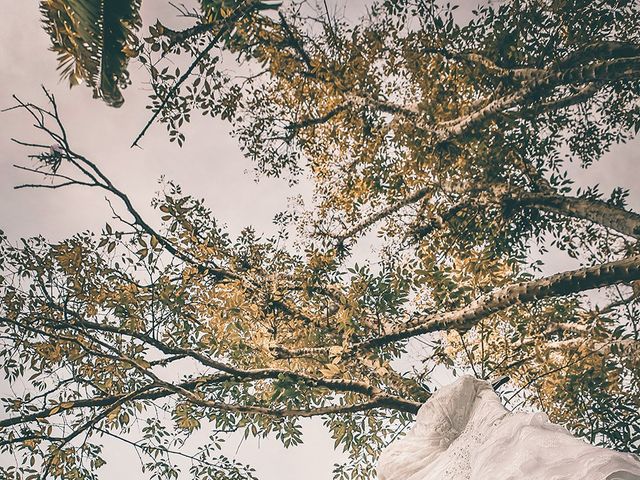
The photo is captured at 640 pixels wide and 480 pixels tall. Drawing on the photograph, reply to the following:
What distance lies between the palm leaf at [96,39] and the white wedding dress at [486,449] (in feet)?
9.78

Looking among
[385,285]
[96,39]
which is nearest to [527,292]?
[385,285]

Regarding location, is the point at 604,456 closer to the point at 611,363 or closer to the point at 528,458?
the point at 528,458

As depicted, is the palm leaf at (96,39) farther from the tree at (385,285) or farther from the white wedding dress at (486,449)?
the white wedding dress at (486,449)

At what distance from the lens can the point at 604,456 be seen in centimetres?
105

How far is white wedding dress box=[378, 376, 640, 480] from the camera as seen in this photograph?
1089mm

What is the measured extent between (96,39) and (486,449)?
3.28m

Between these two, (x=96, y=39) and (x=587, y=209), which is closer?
(x=96, y=39)

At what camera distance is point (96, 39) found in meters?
2.81

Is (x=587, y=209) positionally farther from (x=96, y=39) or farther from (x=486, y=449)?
(x=96, y=39)

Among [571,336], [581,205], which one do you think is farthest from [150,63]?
[571,336]

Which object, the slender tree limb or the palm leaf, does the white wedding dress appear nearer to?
the slender tree limb

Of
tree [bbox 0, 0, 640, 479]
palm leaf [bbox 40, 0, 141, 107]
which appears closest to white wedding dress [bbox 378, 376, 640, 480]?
tree [bbox 0, 0, 640, 479]

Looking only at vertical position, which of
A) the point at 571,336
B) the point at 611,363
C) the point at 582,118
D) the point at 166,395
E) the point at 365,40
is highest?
the point at 365,40

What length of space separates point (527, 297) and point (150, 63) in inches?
135
